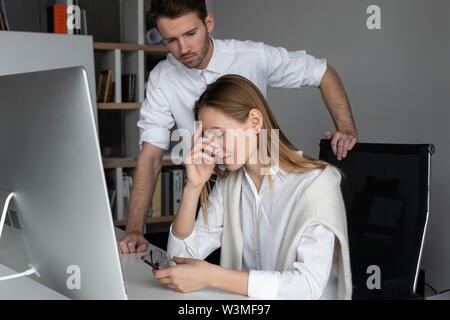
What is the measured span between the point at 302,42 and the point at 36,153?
7.52ft

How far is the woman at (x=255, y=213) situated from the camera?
3.35 feet

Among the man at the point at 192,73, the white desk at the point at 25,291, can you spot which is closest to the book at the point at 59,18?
the man at the point at 192,73

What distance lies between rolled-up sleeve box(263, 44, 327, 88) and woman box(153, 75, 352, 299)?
2.16 feet

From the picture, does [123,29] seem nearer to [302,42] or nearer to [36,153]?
[302,42]

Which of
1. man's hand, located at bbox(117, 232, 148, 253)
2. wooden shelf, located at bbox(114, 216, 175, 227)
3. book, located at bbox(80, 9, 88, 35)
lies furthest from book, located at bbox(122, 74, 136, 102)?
man's hand, located at bbox(117, 232, 148, 253)

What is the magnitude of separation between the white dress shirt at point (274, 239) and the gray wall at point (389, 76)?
3.92 ft

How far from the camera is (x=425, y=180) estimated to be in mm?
1229

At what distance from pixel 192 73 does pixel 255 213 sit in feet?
2.46

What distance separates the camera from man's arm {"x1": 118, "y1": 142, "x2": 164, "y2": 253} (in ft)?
4.57

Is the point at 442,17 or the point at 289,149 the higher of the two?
the point at 442,17

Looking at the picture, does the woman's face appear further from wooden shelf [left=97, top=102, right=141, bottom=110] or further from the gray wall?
wooden shelf [left=97, top=102, right=141, bottom=110]

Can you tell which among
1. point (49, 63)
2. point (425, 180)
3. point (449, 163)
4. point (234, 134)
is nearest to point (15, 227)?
point (234, 134)

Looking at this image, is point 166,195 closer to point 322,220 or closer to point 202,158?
point 202,158

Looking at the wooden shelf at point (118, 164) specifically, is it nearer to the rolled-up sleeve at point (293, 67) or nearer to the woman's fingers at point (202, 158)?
the rolled-up sleeve at point (293, 67)
